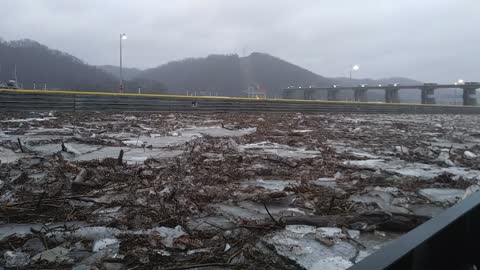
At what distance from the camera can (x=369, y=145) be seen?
8438mm

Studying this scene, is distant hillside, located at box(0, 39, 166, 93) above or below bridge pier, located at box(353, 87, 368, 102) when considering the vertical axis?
above

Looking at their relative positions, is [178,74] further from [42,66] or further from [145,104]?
[145,104]

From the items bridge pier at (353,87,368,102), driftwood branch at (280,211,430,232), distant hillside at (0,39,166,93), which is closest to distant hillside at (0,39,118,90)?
distant hillside at (0,39,166,93)

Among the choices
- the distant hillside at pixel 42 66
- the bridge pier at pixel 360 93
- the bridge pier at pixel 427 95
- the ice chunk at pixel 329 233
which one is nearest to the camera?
the ice chunk at pixel 329 233

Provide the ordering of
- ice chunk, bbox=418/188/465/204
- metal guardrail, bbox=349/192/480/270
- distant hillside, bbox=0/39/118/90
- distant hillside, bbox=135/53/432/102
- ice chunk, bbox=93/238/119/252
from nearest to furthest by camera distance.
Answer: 1. metal guardrail, bbox=349/192/480/270
2. ice chunk, bbox=93/238/119/252
3. ice chunk, bbox=418/188/465/204
4. distant hillside, bbox=0/39/118/90
5. distant hillside, bbox=135/53/432/102

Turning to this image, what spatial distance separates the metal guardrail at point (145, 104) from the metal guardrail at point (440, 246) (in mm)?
18584

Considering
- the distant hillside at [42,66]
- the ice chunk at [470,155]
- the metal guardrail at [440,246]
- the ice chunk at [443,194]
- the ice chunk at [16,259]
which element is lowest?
the ice chunk at [443,194]

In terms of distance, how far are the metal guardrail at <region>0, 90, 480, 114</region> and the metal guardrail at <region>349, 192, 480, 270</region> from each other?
1858 centimetres

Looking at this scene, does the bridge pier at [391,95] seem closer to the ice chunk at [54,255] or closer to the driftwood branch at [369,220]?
the driftwood branch at [369,220]

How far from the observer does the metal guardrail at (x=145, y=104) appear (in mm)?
16516

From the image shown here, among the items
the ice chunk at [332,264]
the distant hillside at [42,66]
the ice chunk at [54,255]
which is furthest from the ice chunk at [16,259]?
the distant hillside at [42,66]

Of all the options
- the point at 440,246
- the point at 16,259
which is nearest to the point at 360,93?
the point at 440,246

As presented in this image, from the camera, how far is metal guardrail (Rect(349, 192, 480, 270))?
4.49 ft

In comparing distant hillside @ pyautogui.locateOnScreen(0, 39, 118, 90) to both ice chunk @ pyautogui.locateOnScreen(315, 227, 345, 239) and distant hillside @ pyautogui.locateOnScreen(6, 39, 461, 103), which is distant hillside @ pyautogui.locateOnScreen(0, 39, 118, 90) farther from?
ice chunk @ pyautogui.locateOnScreen(315, 227, 345, 239)
